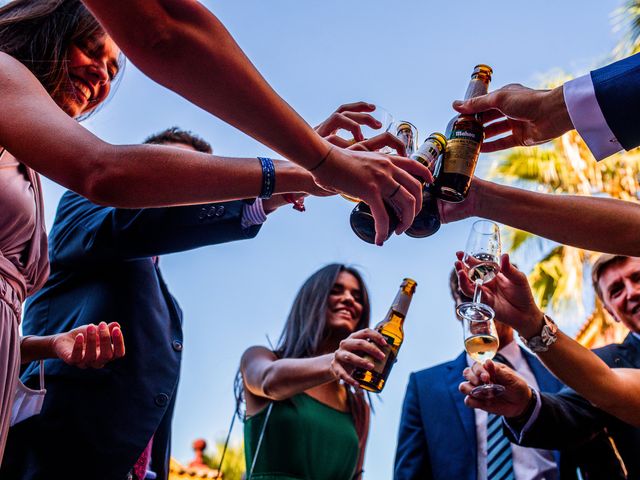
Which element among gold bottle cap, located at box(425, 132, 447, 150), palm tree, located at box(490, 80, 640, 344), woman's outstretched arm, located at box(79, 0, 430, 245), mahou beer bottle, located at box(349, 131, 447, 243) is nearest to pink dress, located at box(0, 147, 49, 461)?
woman's outstretched arm, located at box(79, 0, 430, 245)

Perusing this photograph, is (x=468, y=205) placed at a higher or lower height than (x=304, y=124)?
higher

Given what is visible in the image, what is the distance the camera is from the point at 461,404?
10.8ft

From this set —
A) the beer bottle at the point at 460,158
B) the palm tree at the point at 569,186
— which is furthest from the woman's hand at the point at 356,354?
the palm tree at the point at 569,186

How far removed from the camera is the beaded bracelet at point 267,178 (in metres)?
1.82

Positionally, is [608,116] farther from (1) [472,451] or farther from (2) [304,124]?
(1) [472,451]

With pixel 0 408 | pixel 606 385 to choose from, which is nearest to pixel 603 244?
pixel 606 385

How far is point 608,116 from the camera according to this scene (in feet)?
7.13

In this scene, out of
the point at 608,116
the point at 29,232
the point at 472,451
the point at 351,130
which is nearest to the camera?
the point at 29,232

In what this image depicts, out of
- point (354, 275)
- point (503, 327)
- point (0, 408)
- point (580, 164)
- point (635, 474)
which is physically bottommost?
point (0, 408)

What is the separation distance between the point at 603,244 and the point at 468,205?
518 millimetres

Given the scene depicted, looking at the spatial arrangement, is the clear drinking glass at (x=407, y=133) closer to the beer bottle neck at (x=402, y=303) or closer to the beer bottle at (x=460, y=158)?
the beer bottle at (x=460, y=158)

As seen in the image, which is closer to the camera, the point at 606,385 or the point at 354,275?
the point at 606,385

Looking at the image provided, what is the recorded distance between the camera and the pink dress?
170 cm

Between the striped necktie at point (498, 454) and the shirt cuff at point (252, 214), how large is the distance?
4.82ft
